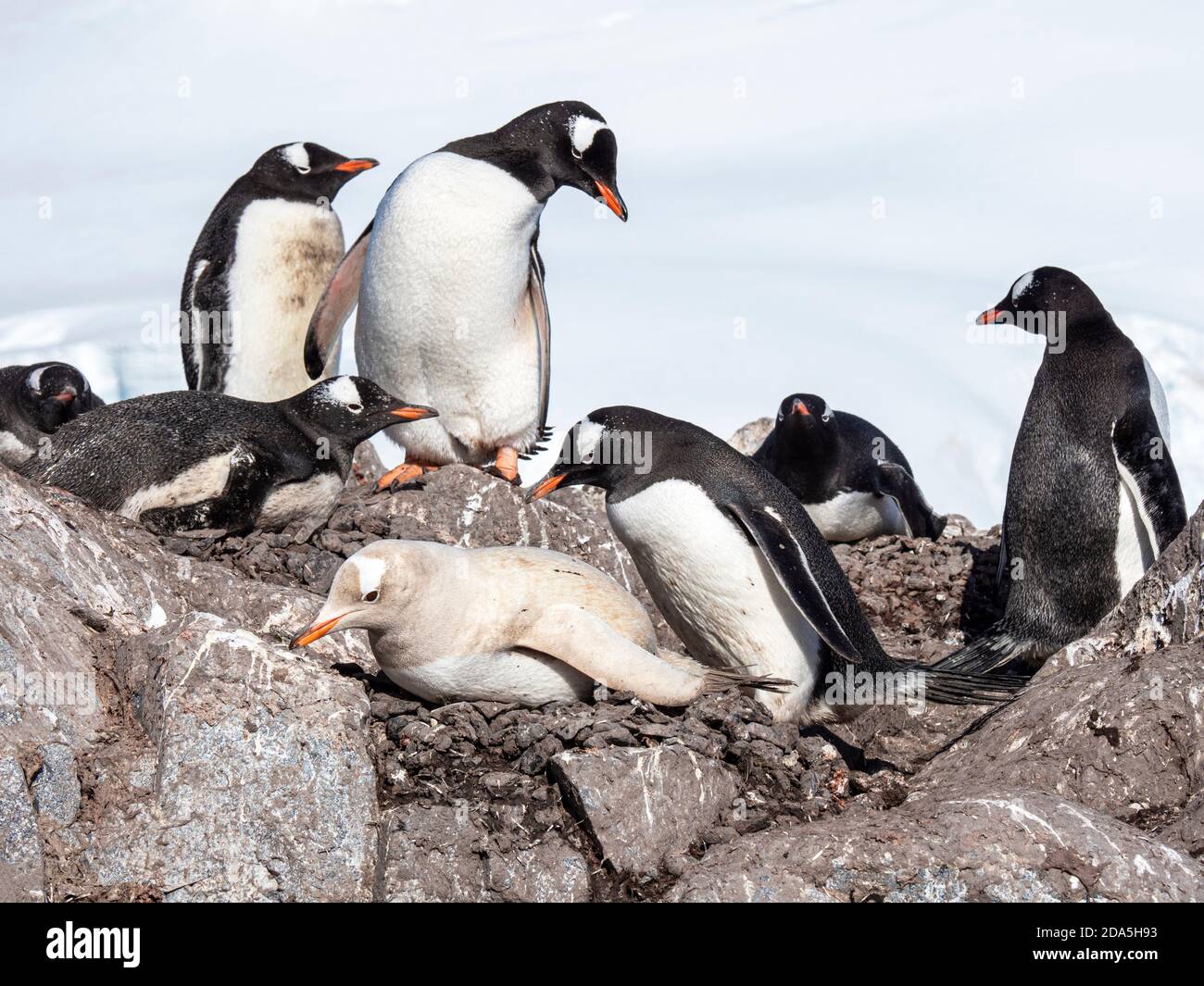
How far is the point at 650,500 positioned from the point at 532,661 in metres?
0.90

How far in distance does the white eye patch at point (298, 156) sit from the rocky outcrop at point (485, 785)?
396cm

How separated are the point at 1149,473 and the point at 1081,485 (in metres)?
0.29

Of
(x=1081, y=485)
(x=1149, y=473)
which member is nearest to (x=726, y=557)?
(x=1081, y=485)

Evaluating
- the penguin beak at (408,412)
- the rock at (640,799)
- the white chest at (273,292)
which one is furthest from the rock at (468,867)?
the white chest at (273,292)

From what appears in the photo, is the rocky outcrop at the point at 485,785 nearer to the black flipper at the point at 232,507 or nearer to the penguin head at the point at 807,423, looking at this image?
the black flipper at the point at 232,507

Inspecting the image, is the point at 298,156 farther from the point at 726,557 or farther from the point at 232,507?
the point at 726,557

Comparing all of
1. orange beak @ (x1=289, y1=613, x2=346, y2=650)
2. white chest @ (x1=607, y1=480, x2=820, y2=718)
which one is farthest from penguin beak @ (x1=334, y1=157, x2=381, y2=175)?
orange beak @ (x1=289, y1=613, x2=346, y2=650)

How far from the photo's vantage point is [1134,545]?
6.85 meters

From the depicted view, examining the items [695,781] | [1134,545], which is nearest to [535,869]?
[695,781]

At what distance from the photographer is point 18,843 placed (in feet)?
12.6

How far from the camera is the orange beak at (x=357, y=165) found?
28.1 feet

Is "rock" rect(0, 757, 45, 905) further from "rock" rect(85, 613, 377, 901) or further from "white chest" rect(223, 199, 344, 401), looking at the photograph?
"white chest" rect(223, 199, 344, 401)

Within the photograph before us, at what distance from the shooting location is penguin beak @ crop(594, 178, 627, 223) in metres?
7.12

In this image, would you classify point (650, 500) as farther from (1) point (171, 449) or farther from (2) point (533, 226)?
(2) point (533, 226)
